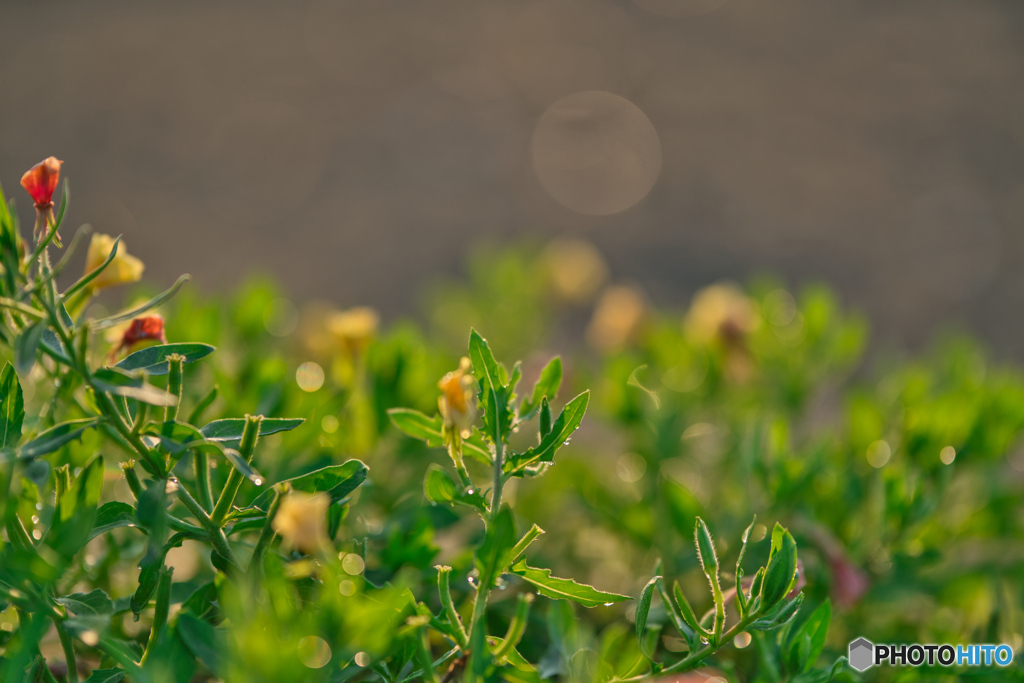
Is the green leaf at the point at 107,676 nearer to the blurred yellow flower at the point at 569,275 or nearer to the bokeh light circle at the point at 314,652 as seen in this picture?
the bokeh light circle at the point at 314,652

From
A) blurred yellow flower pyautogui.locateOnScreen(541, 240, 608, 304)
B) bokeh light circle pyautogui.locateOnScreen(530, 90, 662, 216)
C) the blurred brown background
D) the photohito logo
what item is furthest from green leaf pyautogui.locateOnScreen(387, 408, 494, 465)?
bokeh light circle pyautogui.locateOnScreen(530, 90, 662, 216)

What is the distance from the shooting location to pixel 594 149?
446 centimetres

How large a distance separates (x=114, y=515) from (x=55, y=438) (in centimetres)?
6

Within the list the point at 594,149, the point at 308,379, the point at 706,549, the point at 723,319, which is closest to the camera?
the point at 706,549

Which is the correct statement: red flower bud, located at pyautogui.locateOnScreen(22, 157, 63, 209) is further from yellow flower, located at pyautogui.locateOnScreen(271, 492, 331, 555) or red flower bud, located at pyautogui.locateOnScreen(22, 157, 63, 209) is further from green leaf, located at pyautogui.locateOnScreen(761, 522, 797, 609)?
green leaf, located at pyautogui.locateOnScreen(761, 522, 797, 609)

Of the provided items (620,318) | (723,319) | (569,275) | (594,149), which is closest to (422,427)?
(723,319)

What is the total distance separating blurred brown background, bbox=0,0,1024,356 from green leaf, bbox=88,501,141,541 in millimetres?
3039

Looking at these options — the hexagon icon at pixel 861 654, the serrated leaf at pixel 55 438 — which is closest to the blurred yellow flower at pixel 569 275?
the hexagon icon at pixel 861 654

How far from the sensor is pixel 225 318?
954 mm

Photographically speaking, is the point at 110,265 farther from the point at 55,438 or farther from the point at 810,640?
the point at 810,640

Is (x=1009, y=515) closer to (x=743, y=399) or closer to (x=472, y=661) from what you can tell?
(x=743, y=399)

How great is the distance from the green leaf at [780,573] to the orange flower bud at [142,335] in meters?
0.42

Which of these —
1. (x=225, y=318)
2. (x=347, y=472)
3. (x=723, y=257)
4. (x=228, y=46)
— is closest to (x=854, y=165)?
(x=723, y=257)

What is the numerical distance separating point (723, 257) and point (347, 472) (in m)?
3.54
